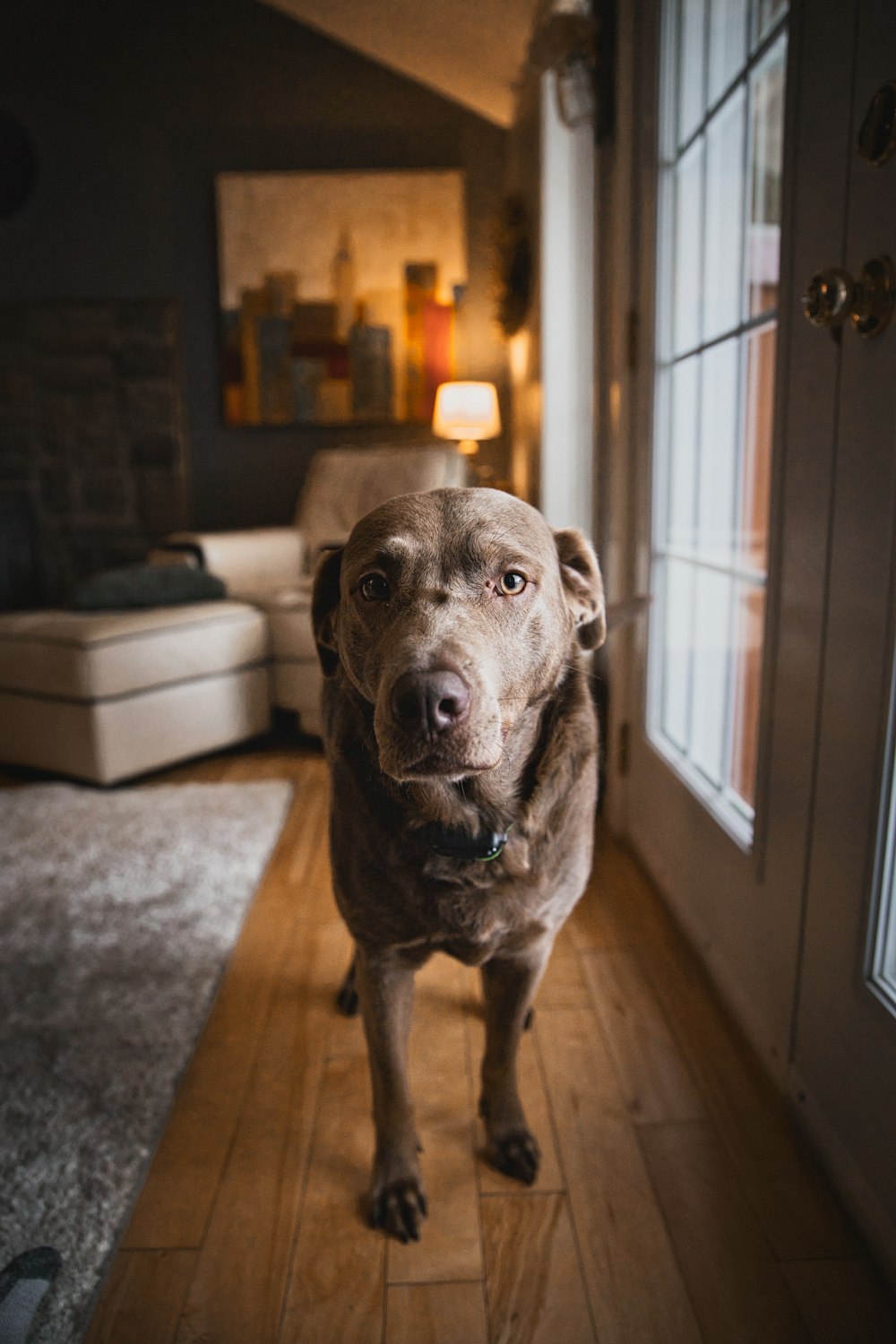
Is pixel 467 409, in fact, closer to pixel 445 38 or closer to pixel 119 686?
pixel 445 38

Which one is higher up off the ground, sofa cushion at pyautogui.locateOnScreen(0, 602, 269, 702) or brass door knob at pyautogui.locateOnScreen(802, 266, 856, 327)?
brass door knob at pyautogui.locateOnScreen(802, 266, 856, 327)

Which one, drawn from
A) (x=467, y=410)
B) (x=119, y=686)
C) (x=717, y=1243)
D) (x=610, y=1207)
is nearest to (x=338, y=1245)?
(x=610, y=1207)

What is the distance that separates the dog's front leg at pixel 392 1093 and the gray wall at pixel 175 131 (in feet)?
13.3

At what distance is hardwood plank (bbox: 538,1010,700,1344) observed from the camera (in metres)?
0.92

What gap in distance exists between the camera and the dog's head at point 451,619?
778 millimetres

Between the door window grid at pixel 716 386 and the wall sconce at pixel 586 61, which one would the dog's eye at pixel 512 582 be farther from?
the wall sconce at pixel 586 61

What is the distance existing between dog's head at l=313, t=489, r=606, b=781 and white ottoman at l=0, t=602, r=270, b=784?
5.93 ft

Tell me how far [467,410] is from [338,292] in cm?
106

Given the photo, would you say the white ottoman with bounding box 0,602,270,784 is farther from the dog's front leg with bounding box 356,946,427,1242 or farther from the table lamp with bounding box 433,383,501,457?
the dog's front leg with bounding box 356,946,427,1242

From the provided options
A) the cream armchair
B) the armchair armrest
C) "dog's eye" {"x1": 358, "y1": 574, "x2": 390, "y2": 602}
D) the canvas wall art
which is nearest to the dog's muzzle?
"dog's eye" {"x1": 358, "y1": 574, "x2": 390, "y2": 602}

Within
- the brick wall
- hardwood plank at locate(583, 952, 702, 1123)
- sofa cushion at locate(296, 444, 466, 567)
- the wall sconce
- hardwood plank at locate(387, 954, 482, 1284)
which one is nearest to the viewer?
hardwood plank at locate(387, 954, 482, 1284)

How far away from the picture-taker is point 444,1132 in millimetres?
1210

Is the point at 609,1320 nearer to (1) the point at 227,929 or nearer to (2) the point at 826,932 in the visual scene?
(2) the point at 826,932

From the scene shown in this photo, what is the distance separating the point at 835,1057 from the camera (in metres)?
1.06
